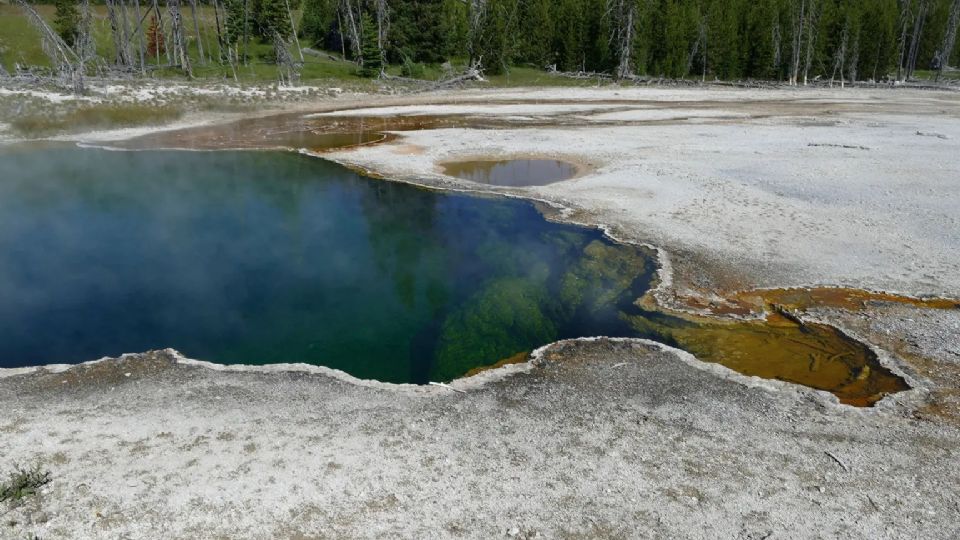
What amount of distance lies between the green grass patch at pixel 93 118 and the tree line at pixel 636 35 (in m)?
25.7

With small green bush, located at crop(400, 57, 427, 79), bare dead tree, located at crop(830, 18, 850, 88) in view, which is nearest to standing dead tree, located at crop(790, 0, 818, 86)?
bare dead tree, located at crop(830, 18, 850, 88)

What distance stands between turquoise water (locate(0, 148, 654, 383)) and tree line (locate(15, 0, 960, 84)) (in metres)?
40.9

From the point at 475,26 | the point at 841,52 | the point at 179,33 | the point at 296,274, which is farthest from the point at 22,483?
the point at 841,52

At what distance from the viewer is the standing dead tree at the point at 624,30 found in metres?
60.4

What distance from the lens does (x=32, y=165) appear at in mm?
23297

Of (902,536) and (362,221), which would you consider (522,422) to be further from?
(362,221)

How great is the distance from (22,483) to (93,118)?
102 ft

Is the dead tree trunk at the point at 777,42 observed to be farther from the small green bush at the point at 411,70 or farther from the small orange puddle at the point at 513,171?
the small orange puddle at the point at 513,171

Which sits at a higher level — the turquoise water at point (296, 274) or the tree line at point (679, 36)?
the tree line at point (679, 36)

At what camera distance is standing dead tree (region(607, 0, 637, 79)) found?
60.4 meters

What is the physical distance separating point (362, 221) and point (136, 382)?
969cm

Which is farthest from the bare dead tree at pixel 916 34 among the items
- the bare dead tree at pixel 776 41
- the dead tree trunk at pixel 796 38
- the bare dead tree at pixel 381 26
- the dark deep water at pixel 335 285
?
the dark deep water at pixel 335 285

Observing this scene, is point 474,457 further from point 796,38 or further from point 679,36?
point 796,38

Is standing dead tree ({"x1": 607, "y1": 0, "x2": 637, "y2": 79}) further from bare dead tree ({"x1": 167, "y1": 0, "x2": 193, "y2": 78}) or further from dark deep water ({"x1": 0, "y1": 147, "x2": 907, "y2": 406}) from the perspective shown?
dark deep water ({"x1": 0, "y1": 147, "x2": 907, "y2": 406})
